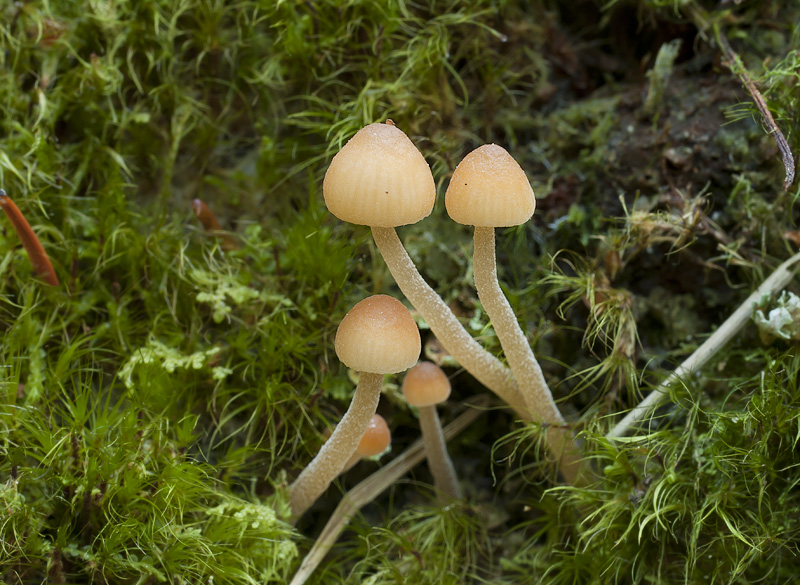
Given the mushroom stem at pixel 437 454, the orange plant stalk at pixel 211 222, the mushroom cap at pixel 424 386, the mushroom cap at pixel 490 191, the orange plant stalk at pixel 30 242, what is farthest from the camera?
the orange plant stalk at pixel 211 222

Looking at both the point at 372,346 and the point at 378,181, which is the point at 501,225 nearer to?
the point at 378,181

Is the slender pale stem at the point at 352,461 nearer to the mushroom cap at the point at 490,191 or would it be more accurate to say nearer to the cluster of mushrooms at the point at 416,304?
the cluster of mushrooms at the point at 416,304

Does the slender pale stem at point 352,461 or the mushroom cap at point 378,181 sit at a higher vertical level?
the mushroom cap at point 378,181

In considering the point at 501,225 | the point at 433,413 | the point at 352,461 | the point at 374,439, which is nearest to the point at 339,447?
the point at 374,439

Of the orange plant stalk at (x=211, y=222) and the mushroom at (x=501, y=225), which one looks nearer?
the mushroom at (x=501, y=225)

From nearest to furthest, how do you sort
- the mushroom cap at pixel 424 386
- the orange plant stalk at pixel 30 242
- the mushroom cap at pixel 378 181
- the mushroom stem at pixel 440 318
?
1. the mushroom cap at pixel 378 181
2. the mushroom stem at pixel 440 318
3. the orange plant stalk at pixel 30 242
4. the mushroom cap at pixel 424 386

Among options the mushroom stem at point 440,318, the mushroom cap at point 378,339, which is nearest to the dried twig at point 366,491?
the mushroom stem at point 440,318

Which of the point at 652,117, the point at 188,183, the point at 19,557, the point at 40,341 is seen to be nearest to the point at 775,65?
the point at 652,117
